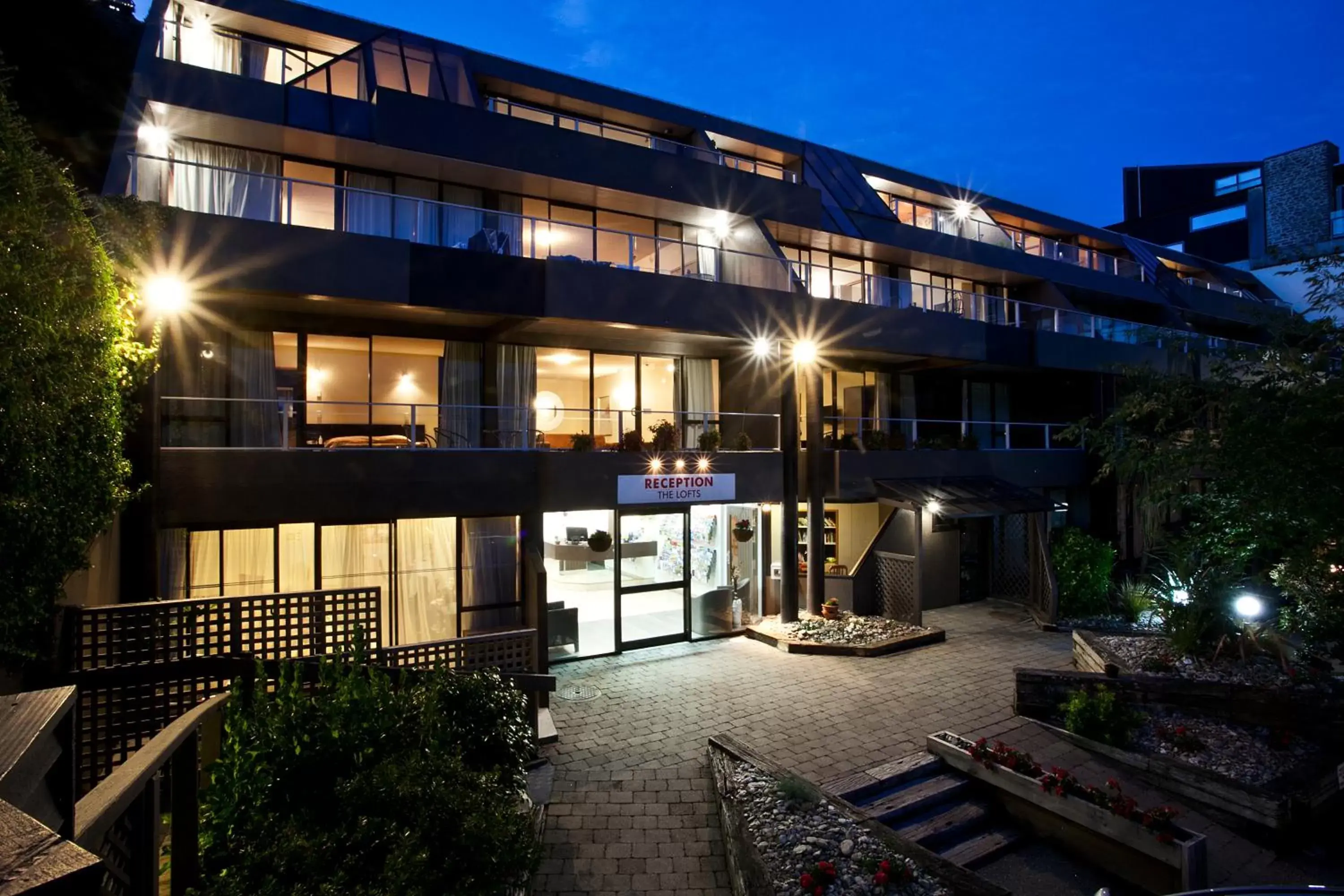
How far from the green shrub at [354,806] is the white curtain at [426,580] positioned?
5.62m

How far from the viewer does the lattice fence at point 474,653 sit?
8.23m

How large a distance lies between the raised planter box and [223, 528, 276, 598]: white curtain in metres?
11.1

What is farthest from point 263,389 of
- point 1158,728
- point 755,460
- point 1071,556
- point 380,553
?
point 1071,556

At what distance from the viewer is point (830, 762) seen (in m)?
8.16

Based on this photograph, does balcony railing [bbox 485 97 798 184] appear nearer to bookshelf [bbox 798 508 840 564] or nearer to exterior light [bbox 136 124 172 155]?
exterior light [bbox 136 124 172 155]

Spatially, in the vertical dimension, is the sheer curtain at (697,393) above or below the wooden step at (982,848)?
above

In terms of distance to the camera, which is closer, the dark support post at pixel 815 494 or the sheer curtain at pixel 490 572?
the sheer curtain at pixel 490 572

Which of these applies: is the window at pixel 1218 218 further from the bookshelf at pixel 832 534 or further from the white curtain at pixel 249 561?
the white curtain at pixel 249 561

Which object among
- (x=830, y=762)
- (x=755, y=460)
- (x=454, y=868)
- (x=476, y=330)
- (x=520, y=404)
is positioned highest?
(x=476, y=330)

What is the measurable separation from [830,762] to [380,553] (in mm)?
7442

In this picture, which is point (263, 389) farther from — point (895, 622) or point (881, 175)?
point (881, 175)

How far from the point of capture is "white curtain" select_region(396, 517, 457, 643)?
11266mm

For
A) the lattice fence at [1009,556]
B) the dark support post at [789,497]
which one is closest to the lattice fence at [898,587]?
the dark support post at [789,497]

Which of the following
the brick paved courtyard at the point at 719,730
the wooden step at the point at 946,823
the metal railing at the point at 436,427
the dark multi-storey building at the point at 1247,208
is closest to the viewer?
the brick paved courtyard at the point at 719,730
